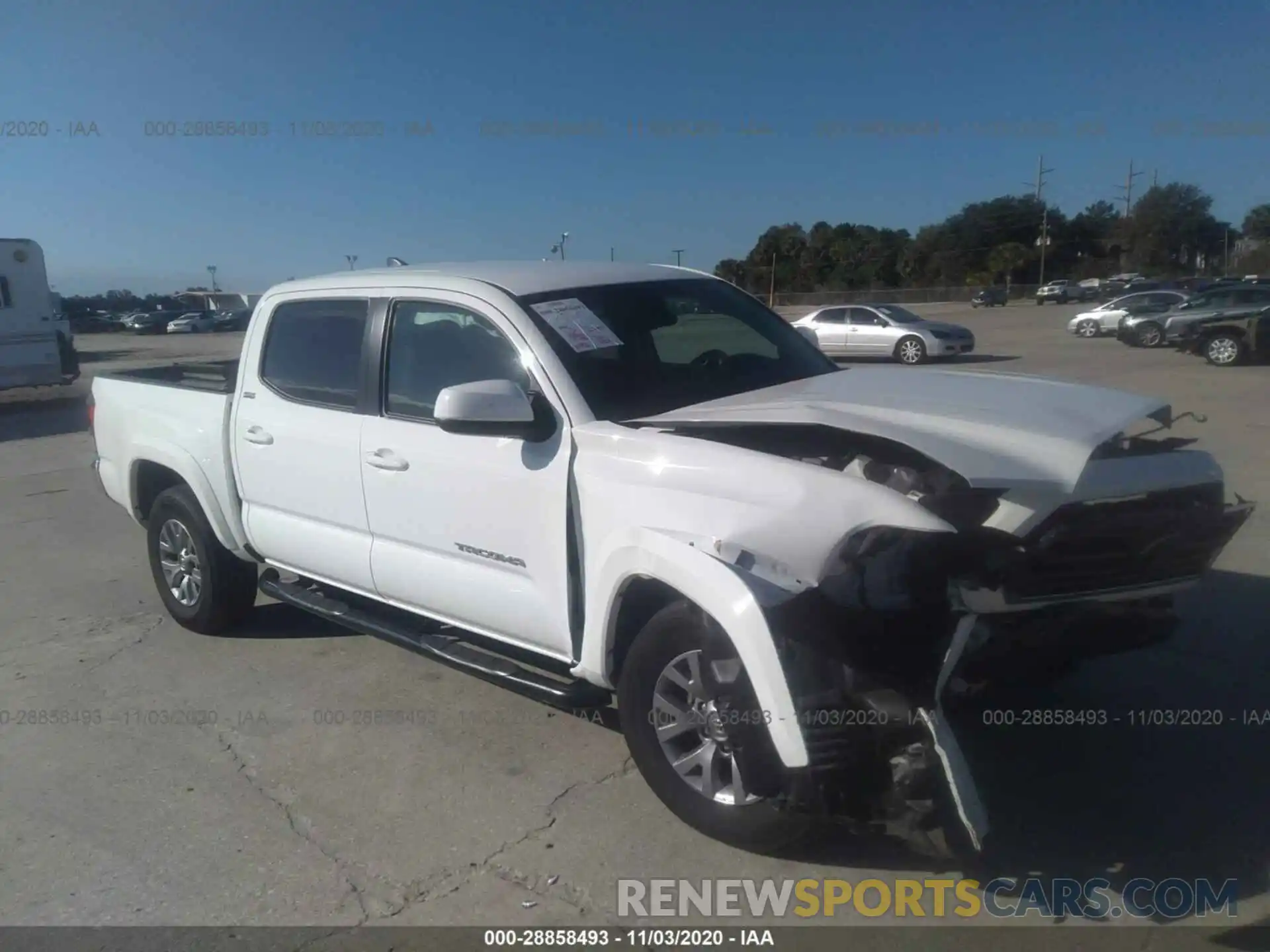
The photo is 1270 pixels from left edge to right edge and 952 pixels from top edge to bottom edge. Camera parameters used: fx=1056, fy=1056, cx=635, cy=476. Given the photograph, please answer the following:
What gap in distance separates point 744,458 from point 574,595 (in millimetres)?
923

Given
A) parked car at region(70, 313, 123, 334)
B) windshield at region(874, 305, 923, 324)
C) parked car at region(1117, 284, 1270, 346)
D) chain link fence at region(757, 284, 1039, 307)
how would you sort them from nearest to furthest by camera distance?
parked car at region(1117, 284, 1270, 346) < windshield at region(874, 305, 923, 324) < parked car at region(70, 313, 123, 334) < chain link fence at region(757, 284, 1039, 307)

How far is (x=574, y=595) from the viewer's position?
3840 millimetres

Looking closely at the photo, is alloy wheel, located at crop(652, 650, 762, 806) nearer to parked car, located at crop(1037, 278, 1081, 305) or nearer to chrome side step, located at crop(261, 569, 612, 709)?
chrome side step, located at crop(261, 569, 612, 709)

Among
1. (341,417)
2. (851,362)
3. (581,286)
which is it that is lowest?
(851,362)

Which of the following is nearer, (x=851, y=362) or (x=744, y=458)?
(x=744, y=458)

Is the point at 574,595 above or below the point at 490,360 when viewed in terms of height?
below

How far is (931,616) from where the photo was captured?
3256 mm

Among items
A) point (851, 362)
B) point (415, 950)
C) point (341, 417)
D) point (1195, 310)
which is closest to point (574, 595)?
point (415, 950)

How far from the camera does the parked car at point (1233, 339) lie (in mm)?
19500

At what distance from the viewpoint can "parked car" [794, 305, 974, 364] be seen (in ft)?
76.6

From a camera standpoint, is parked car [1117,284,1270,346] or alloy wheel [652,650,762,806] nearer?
alloy wheel [652,650,762,806]

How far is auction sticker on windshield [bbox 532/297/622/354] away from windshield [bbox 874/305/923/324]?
20.8 m

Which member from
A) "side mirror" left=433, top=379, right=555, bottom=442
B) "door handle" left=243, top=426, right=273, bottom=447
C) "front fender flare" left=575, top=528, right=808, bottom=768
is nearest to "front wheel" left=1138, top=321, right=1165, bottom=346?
"door handle" left=243, top=426, right=273, bottom=447

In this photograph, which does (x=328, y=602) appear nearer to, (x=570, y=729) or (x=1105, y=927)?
(x=570, y=729)
